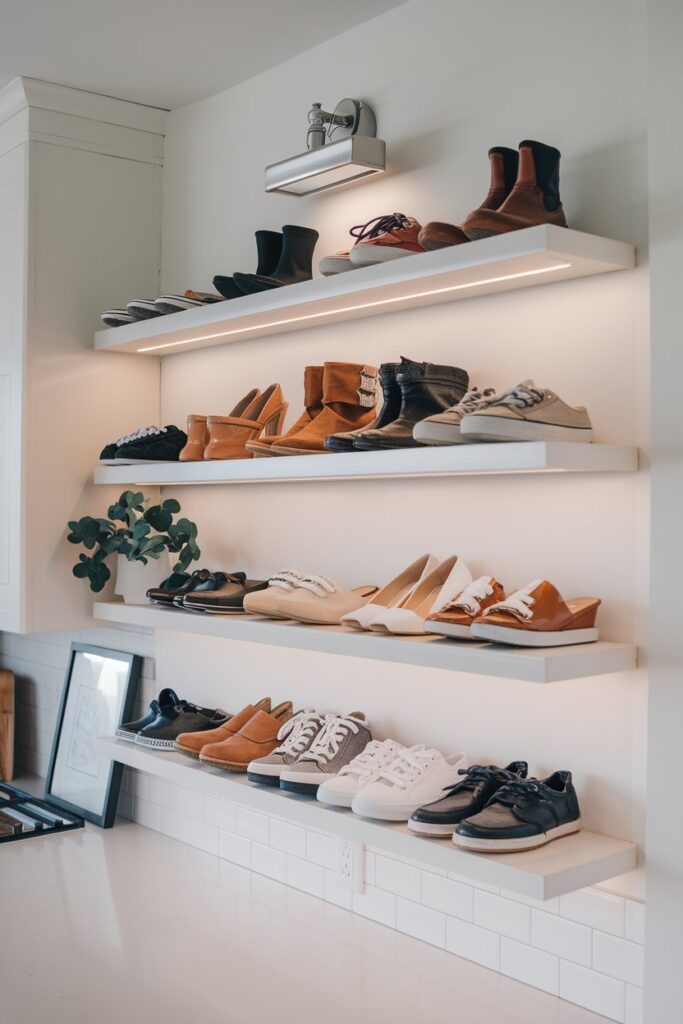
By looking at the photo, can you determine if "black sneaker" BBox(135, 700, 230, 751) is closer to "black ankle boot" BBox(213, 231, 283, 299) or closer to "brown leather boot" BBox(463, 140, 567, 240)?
"black ankle boot" BBox(213, 231, 283, 299)

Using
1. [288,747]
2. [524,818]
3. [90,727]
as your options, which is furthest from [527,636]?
[90,727]

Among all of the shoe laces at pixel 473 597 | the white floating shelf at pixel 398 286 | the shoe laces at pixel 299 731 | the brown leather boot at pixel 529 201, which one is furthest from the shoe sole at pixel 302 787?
the brown leather boot at pixel 529 201

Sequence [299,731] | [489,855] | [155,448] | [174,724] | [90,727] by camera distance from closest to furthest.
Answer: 1. [489,855]
2. [299,731]
3. [174,724]
4. [155,448]
5. [90,727]

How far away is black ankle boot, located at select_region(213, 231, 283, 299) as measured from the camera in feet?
8.34

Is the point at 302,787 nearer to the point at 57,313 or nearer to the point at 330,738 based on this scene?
the point at 330,738

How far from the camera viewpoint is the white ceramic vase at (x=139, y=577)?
2.88m

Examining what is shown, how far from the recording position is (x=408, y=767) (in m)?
2.10

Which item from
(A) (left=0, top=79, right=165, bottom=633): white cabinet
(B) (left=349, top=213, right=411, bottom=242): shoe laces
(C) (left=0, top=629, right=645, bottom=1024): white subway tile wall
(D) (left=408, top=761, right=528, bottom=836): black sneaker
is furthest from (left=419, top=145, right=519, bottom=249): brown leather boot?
(A) (left=0, top=79, right=165, bottom=633): white cabinet

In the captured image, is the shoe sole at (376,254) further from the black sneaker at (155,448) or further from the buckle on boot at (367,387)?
the black sneaker at (155,448)

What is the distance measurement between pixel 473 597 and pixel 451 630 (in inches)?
3.2

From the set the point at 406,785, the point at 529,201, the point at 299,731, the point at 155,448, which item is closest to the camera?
the point at 529,201

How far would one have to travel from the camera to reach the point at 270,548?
275 cm

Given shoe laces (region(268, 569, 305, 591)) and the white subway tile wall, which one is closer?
the white subway tile wall

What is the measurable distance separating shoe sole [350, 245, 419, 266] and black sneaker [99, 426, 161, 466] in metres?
0.87
